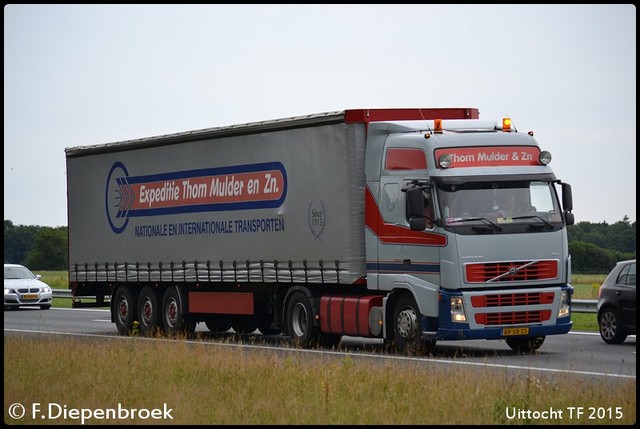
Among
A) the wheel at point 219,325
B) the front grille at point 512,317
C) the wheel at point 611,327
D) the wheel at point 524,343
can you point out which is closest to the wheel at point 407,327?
the front grille at point 512,317

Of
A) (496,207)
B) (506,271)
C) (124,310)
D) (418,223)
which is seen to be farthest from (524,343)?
(124,310)

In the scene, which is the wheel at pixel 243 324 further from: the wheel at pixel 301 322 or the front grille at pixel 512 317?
the front grille at pixel 512 317

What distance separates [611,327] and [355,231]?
4748 millimetres

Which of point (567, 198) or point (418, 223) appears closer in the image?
point (418, 223)

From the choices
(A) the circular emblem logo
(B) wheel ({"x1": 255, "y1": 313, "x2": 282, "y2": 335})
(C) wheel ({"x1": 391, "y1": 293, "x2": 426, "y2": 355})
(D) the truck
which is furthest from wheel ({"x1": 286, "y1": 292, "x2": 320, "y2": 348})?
(B) wheel ({"x1": 255, "y1": 313, "x2": 282, "y2": 335})

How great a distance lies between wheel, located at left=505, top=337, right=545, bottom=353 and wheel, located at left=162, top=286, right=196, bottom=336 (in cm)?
728

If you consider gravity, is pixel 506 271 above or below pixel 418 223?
below

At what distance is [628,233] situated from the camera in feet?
265

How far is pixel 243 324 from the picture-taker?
91.4ft

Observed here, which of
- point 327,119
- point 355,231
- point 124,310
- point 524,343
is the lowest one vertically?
point 524,343

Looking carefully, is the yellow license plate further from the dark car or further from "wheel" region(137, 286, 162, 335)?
"wheel" region(137, 286, 162, 335)

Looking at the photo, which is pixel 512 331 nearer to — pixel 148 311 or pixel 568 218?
pixel 568 218

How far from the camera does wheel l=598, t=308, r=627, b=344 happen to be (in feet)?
76.0

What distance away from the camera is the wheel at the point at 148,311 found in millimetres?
28000
